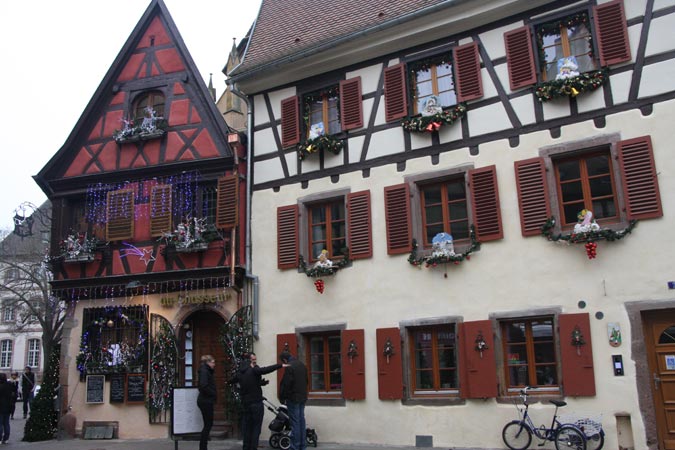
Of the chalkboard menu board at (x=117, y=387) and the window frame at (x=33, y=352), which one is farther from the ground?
the window frame at (x=33, y=352)

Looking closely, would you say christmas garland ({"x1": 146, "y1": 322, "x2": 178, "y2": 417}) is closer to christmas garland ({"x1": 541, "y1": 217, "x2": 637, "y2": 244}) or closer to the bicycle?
the bicycle

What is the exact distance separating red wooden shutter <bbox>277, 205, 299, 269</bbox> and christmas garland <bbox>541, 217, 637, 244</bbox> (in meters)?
5.16

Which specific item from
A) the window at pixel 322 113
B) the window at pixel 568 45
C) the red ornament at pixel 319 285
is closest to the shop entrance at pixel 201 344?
the red ornament at pixel 319 285

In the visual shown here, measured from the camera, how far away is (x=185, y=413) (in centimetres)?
1218

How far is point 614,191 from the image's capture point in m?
11.4

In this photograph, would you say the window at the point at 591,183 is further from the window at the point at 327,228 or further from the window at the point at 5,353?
the window at the point at 5,353

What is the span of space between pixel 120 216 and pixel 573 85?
34.1ft

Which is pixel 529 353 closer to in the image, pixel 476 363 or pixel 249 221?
pixel 476 363

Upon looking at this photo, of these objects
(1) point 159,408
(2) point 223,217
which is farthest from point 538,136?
(1) point 159,408

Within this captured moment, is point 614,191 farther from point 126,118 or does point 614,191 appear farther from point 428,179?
point 126,118

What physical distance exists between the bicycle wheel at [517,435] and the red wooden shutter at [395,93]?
19.9 feet

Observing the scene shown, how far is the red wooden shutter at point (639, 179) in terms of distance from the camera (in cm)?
1084

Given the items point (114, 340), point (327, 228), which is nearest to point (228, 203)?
point (327, 228)

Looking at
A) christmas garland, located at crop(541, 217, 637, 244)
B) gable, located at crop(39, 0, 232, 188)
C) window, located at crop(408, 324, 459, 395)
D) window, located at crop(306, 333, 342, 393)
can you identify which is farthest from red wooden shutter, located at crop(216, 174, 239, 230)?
christmas garland, located at crop(541, 217, 637, 244)
